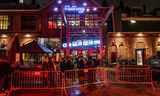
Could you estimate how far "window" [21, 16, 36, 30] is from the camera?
3759cm

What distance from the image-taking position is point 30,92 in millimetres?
13125

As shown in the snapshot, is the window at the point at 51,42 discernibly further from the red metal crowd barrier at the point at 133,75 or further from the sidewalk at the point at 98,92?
the sidewalk at the point at 98,92

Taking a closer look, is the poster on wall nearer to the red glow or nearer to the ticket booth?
the ticket booth

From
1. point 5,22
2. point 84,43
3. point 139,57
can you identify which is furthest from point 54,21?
point 139,57

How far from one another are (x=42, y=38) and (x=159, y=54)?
18480 millimetres

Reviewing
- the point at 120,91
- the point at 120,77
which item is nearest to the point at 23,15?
the point at 120,77

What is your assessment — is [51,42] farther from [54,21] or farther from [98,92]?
[98,92]

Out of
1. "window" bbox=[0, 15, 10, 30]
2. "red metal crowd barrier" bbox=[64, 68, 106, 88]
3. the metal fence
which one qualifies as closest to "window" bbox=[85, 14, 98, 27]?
the metal fence

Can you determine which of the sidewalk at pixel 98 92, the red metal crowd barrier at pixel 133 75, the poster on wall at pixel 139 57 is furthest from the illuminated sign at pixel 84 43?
the sidewalk at pixel 98 92

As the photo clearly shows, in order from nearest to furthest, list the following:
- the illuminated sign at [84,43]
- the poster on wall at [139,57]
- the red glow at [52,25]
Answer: the poster on wall at [139,57] < the illuminated sign at [84,43] < the red glow at [52,25]

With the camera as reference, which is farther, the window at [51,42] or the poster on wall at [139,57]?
the window at [51,42]

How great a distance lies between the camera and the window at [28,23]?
37594mm

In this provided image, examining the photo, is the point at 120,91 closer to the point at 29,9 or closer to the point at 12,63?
the point at 12,63

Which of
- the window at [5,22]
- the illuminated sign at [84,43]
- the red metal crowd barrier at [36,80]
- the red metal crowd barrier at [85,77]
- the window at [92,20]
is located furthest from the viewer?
the window at [5,22]
